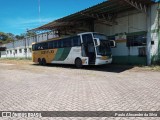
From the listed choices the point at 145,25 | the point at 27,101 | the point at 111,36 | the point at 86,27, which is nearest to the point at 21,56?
the point at 86,27

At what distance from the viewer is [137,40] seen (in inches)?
741

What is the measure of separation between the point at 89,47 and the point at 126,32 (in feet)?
15.5

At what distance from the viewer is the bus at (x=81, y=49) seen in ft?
55.0

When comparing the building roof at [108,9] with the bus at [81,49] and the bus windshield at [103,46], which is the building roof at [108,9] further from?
the bus windshield at [103,46]

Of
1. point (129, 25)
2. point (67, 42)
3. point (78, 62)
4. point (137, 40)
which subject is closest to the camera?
point (78, 62)

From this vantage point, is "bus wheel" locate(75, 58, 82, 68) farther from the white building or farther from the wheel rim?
the white building

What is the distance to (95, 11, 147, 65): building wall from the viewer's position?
18.4m

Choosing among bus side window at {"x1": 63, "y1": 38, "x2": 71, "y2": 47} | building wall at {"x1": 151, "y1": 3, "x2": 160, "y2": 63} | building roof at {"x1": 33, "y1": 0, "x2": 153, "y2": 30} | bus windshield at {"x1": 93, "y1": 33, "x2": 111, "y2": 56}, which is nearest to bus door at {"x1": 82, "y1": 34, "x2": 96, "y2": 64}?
bus windshield at {"x1": 93, "y1": 33, "x2": 111, "y2": 56}

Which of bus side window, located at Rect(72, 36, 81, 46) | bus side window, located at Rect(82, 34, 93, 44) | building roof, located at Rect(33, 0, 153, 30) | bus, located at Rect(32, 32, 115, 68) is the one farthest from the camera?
bus side window, located at Rect(72, 36, 81, 46)

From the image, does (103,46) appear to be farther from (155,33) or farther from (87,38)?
(155,33)

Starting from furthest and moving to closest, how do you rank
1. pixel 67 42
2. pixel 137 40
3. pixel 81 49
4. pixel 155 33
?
1. pixel 67 42
2. pixel 137 40
3. pixel 81 49
4. pixel 155 33

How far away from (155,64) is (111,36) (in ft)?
19.3

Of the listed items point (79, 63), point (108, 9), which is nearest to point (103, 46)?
point (79, 63)

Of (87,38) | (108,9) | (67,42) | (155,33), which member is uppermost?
(108,9)
